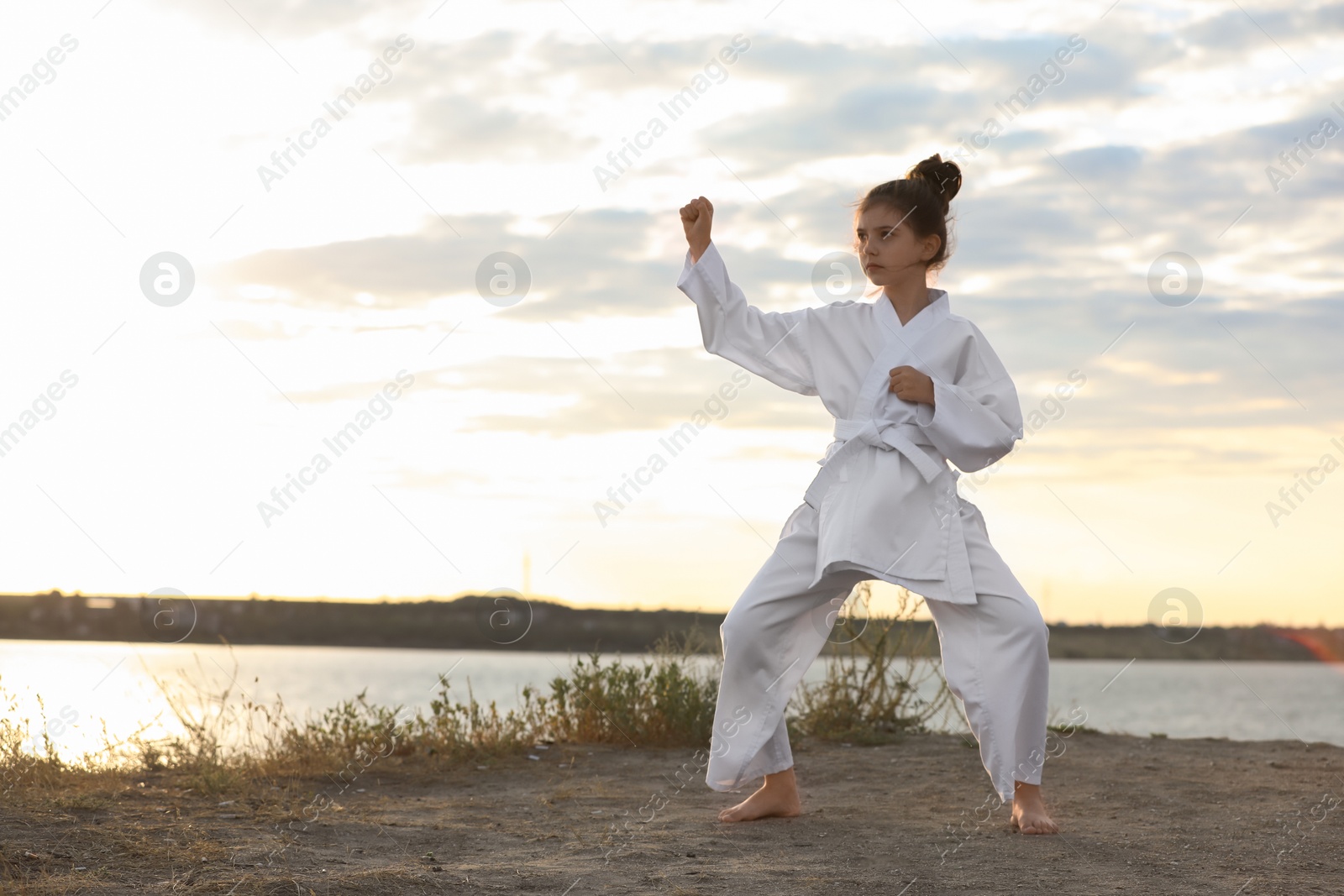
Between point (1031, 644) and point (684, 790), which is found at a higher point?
point (1031, 644)

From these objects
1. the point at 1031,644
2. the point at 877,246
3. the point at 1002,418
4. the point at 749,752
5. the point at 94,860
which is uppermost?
the point at 877,246

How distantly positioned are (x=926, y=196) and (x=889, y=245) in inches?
8.9

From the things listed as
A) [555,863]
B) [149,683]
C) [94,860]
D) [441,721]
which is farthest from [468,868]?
[149,683]

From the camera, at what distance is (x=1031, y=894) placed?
3055 mm

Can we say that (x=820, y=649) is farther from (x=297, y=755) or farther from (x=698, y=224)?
(x=297, y=755)

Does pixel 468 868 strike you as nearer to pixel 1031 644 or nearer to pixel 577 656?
pixel 1031 644

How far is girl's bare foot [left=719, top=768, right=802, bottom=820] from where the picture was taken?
4.20 meters

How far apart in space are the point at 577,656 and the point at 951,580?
10.2ft

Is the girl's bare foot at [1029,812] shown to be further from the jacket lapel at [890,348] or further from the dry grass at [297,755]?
the dry grass at [297,755]

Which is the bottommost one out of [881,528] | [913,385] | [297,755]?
[297,755]

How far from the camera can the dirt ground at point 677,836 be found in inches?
123

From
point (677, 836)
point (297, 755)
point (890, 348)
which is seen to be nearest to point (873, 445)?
point (890, 348)

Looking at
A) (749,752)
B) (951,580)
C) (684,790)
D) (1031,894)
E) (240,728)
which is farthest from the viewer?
(240,728)

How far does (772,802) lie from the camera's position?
4211 millimetres
